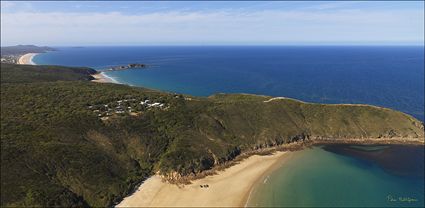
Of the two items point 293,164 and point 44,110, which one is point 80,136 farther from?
point 293,164

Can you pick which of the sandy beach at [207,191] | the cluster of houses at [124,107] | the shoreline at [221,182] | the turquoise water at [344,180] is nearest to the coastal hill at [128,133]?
the cluster of houses at [124,107]

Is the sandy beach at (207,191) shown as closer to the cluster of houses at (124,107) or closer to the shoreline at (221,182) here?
the shoreline at (221,182)

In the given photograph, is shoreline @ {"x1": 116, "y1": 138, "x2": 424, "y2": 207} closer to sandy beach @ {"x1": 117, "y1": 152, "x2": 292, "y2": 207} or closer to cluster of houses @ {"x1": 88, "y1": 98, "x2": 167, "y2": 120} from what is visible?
sandy beach @ {"x1": 117, "y1": 152, "x2": 292, "y2": 207}

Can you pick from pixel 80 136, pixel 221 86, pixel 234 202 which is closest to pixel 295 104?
pixel 234 202

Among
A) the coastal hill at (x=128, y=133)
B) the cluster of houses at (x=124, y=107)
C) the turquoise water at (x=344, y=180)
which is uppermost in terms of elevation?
the cluster of houses at (x=124, y=107)

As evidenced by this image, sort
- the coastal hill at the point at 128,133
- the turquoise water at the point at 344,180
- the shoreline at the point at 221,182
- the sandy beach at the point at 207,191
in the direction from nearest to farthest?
1. the coastal hill at the point at 128,133
2. the sandy beach at the point at 207,191
3. the shoreline at the point at 221,182
4. the turquoise water at the point at 344,180

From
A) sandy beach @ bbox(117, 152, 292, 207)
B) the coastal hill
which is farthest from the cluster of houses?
sandy beach @ bbox(117, 152, 292, 207)

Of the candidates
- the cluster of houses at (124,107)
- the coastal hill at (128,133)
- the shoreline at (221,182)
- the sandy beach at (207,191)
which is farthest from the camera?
the cluster of houses at (124,107)
